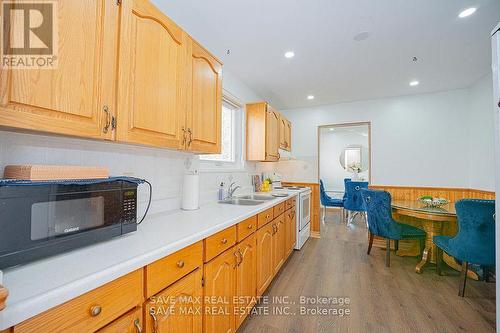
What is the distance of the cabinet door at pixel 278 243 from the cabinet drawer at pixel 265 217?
0.13 meters

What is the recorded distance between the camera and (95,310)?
2.17 ft

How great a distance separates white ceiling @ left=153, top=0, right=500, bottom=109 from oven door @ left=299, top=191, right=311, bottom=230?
1781mm

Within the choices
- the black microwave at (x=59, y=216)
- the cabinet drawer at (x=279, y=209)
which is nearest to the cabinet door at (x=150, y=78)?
the black microwave at (x=59, y=216)

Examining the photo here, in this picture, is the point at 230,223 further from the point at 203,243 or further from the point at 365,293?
the point at 365,293

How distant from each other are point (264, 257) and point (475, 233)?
194 centimetres

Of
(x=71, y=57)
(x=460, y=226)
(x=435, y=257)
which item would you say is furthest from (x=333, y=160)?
(x=71, y=57)

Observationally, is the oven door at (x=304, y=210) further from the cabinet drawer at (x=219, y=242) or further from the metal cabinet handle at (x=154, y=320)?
the metal cabinet handle at (x=154, y=320)

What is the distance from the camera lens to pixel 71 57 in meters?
0.85

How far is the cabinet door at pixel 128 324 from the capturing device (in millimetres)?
714

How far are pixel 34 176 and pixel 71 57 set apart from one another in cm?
48

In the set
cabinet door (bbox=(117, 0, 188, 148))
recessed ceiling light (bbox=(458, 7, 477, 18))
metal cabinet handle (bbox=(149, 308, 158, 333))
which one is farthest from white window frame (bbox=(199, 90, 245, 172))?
recessed ceiling light (bbox=(458, 7, 477, 18))

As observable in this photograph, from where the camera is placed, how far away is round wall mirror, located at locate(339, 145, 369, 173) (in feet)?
22.7

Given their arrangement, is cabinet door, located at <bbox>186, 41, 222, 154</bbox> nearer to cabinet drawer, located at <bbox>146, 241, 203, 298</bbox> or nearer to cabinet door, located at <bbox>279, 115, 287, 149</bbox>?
cabinet drawer, located at <bbox>146, 241, 203, 298</bbox>

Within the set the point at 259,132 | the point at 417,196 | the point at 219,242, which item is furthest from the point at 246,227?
the point at 417,196
